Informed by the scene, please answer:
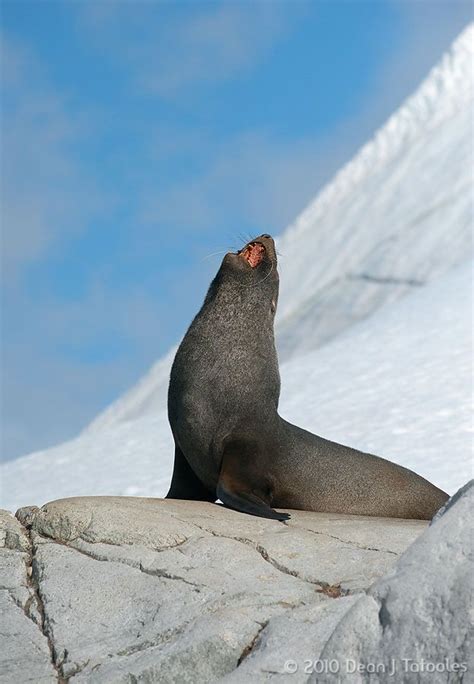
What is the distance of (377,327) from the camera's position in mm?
22562

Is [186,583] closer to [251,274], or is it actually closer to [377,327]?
[251,274]

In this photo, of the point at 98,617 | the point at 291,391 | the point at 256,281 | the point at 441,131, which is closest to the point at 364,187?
the point at 441,131

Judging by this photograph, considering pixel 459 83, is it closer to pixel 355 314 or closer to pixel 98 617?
pixel 355 314

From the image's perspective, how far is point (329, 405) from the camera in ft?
59.3

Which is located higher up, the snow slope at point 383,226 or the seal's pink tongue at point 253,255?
the snow slope at point 383,226

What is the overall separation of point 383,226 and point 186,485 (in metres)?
32.5

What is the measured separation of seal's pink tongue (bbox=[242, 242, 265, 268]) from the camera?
27.1ft

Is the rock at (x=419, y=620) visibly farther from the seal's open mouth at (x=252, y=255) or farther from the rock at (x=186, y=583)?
the seal's open mouth at (x=252, y=255)

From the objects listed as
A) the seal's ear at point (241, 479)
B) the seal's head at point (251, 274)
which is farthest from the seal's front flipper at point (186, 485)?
the seal's head at point (251, 274)

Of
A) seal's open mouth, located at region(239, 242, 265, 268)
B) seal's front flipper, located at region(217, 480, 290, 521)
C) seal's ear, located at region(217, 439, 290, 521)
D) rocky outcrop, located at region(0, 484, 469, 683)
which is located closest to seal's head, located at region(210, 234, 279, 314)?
seal's open mouth, located at region(239, 242, 265, 268)

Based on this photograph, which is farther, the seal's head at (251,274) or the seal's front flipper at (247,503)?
the seal's head at (251,274)

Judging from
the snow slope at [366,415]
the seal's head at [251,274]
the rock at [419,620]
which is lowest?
the rock at [419,620]

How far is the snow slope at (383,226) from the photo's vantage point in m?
34.4

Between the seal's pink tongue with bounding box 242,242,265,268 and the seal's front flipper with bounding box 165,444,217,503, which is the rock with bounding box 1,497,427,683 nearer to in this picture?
the seal's front flipper with bounding box 165,444,217,503
